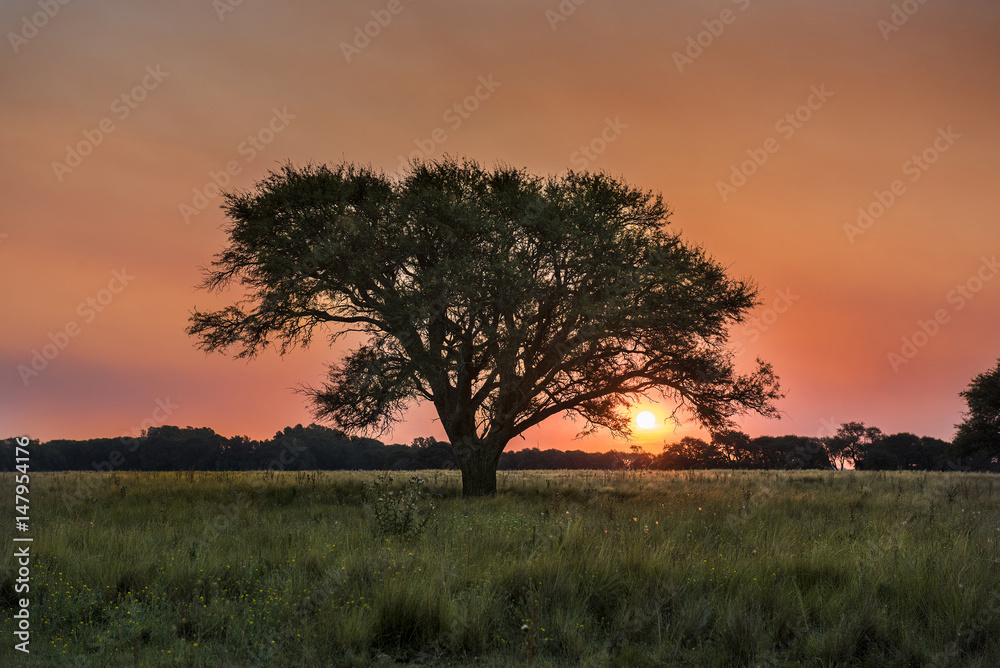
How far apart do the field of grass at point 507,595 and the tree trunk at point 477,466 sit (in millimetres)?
9743

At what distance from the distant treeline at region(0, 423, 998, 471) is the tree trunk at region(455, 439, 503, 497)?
21442 mm

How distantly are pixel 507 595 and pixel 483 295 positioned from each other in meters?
11.5

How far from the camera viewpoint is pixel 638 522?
11703 millimetres

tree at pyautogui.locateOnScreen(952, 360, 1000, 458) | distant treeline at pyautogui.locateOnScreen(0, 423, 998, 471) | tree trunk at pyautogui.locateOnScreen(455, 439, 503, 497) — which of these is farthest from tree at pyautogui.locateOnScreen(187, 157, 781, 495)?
tree at pyautogui.locateOnScreen(952, 360, 1000, 458)

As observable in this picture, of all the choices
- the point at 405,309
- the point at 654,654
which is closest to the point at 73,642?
the point at 654,654

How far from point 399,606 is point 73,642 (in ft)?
10.8

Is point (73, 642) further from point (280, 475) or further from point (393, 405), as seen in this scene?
point (280, 475)

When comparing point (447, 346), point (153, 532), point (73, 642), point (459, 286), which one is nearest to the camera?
point (73, 642)

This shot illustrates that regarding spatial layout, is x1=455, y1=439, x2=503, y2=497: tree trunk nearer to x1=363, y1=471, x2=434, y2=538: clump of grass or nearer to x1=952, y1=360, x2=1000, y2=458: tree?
x1=363, y1=471, x2=434, y2=538: clump of grass

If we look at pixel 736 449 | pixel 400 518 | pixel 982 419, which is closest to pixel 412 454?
pixel 736 449

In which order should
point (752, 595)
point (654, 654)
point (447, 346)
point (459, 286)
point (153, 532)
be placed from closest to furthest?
point (654, 654) < point (752, 595) < point (153, 532) < point (459, 286) < point (447, 346)

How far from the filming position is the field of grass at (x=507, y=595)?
6.42m

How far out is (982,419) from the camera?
160ft

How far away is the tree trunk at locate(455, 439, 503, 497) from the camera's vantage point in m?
21.4
